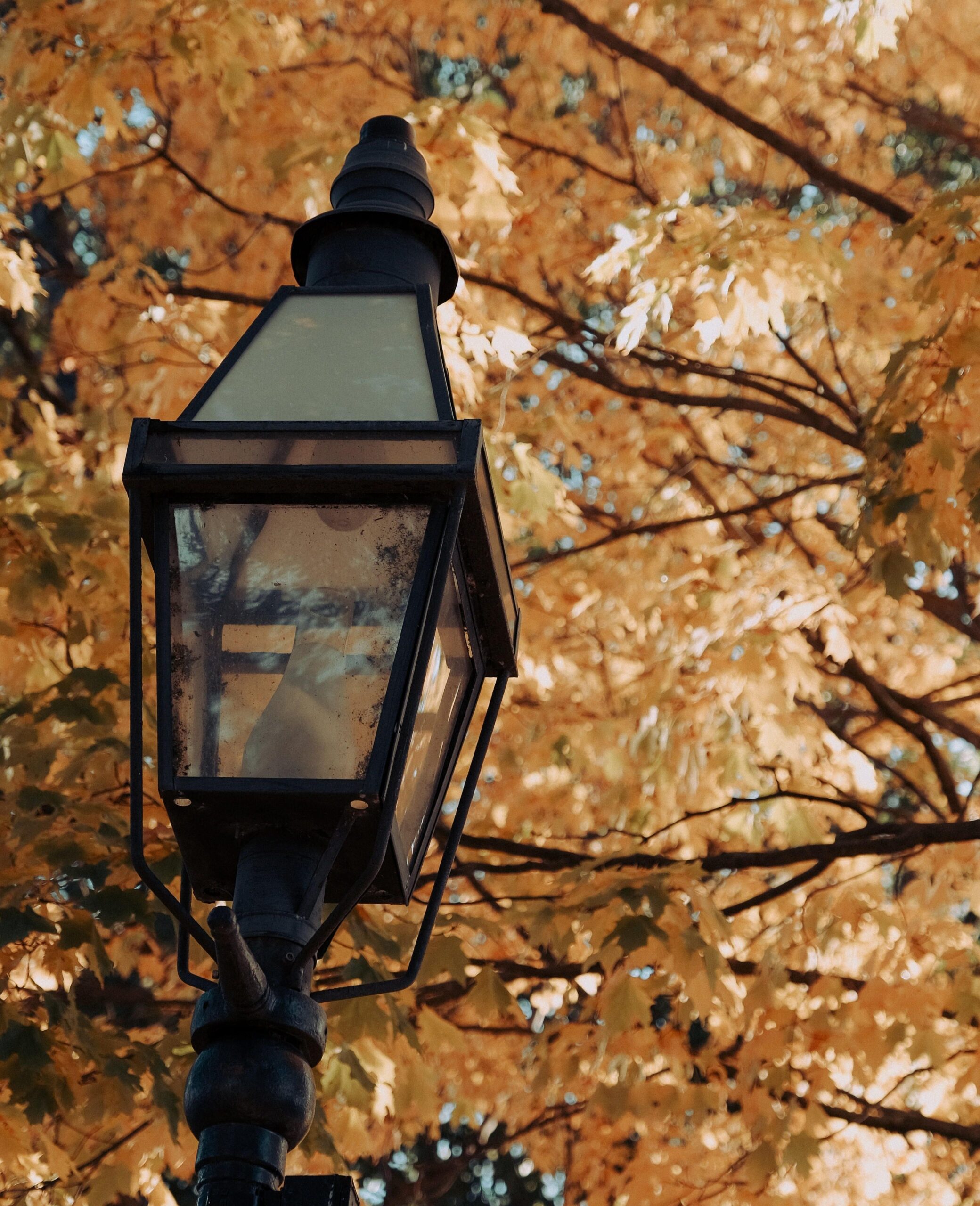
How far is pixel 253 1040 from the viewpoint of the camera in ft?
4.24

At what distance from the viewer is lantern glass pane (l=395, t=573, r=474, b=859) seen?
4.87 feet

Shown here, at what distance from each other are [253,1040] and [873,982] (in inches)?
133

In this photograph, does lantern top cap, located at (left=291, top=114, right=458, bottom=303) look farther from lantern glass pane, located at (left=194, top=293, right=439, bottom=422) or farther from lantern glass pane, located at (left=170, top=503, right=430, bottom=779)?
lantern glass pane, located at (left=170, top=503, right=430, bottom=779)

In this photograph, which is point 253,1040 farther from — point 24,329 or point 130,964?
point 24,329

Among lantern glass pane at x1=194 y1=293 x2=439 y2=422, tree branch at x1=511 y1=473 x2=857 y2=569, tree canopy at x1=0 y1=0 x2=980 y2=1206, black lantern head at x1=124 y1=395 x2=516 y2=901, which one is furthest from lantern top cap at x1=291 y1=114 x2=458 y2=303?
tree branch at x1=511 y1=473 x2=857 y2=569

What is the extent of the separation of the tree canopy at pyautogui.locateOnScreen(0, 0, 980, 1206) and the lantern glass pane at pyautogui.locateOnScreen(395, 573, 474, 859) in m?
1.75

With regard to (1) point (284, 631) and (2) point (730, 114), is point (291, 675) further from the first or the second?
(2) point (730, 114)

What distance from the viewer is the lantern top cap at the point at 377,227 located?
75.2 inches

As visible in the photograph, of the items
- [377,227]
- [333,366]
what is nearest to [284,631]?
[333,366]

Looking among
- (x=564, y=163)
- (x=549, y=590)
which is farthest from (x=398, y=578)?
(x=564, y=163)

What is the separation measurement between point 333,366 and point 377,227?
16.2 inches

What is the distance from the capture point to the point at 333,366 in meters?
1.62

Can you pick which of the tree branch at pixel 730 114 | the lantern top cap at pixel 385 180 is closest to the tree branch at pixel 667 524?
the tree branch at pixel 730 114

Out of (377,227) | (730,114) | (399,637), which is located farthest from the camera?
(730,114)
